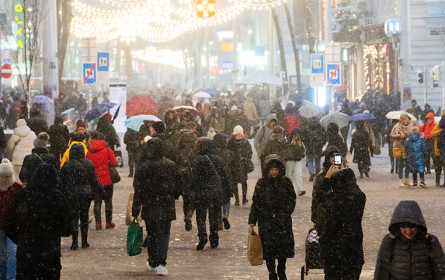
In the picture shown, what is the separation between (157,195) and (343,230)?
322 cm

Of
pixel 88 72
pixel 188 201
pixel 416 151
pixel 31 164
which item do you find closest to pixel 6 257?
pixel 31 164

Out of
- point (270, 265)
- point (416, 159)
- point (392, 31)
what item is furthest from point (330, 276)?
point (392, 31)

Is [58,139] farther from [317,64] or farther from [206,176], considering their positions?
[317,64]

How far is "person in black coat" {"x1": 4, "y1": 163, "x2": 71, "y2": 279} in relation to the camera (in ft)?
30.0

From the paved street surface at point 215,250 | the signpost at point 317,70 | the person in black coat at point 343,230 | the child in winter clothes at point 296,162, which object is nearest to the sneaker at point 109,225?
the paved street surface at point 215,250

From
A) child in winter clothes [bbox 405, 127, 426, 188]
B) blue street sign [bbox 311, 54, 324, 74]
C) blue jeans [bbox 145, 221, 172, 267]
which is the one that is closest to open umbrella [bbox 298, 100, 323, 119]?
blue street sign [bbox 311, 54, 324, 74]

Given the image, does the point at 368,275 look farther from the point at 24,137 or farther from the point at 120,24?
the point at 120,24

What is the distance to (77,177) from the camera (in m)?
14.3

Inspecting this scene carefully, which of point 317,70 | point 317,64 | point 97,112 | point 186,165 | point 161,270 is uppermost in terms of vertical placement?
point 317,64

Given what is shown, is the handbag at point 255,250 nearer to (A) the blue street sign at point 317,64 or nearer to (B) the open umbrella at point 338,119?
(B) the open umbrella at point 338,119

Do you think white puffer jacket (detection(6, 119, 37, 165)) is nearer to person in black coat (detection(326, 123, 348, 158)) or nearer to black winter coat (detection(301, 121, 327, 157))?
person in black coat (detection(326, 123, 348, 158))

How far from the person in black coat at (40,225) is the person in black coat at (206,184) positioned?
503cm

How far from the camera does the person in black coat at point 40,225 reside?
30.0ft

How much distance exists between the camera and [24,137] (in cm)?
1914
